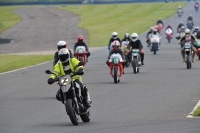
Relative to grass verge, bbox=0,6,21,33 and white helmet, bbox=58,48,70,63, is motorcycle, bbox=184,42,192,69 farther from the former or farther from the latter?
grass verge, bbox=0,6,21,33

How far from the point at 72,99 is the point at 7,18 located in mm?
71177

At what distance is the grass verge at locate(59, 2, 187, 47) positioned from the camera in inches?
2567

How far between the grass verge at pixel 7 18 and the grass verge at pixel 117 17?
7.20 metres

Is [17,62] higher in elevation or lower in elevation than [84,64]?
lower

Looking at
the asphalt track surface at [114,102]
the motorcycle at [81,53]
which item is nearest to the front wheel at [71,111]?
the asphalt track surface at [114,102]

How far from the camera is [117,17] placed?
8488 cm

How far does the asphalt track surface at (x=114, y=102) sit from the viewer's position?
1280cm

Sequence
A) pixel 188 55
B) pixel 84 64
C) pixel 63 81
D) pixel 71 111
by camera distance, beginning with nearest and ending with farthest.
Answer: pixel 71 111 < pixel 63 81 < pixel 188 55 < pixel 84 64

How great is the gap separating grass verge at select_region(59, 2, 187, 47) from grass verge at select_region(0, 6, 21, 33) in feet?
23.6

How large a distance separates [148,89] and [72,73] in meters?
7.42

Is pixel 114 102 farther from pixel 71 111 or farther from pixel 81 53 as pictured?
pixel 81 53

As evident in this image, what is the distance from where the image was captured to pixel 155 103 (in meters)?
16.9

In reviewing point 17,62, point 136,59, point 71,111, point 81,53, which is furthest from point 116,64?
point 17,62

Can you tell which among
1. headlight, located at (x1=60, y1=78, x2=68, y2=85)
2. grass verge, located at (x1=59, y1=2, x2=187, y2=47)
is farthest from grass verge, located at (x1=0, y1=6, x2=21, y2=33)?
headlight, located at (x1=60, y1=78, x2=68, y2=85)
